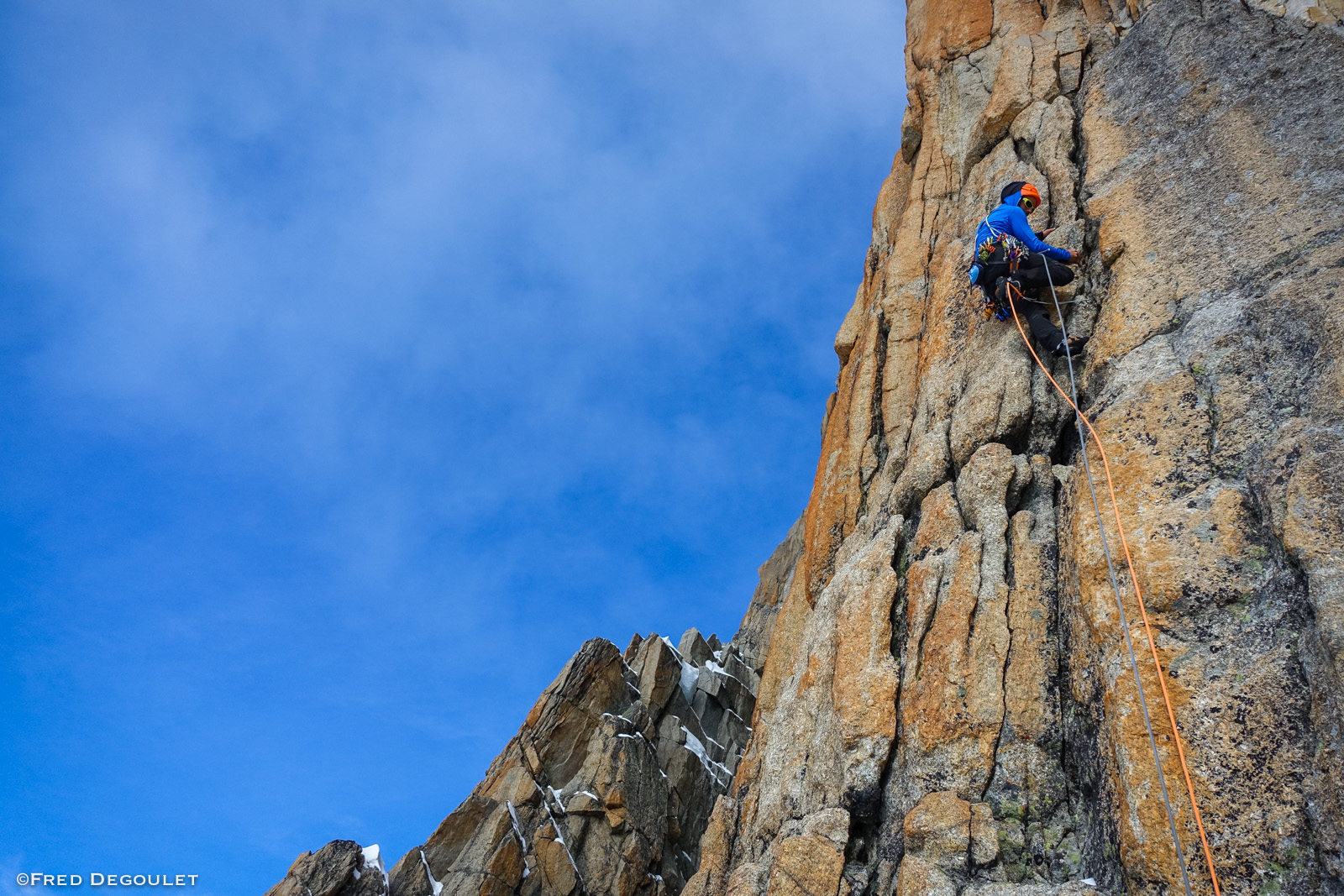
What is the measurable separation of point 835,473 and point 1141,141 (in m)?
8.26

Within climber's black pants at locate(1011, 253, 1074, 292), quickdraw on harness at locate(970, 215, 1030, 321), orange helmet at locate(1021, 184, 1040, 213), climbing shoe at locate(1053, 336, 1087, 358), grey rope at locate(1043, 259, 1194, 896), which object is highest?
orange helmet at locate(1021, 184, 1040, 213)

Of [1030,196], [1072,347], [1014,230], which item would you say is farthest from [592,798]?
[1030,196]

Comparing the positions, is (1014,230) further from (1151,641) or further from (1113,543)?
(1151,641)

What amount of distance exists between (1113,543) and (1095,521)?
1.64 feet

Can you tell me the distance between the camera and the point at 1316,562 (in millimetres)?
7770

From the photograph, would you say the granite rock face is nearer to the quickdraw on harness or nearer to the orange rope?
the quickdraw on harness

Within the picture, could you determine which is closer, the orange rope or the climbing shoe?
the orange rope

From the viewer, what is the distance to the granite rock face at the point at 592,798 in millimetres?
23484

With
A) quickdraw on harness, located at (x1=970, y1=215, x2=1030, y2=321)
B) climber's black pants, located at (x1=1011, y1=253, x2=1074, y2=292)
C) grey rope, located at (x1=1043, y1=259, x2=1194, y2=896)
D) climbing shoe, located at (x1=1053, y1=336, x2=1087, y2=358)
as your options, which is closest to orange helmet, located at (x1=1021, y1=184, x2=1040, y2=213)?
quickdraw on harness, located at (x1=970, y1=215, x2=1030, y2=321)

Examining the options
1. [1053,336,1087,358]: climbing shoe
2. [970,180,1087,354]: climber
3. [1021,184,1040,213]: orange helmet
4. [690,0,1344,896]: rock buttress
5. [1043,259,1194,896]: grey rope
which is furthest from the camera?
[1021,184,1040,213]: orange helmet

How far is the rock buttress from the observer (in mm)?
7930

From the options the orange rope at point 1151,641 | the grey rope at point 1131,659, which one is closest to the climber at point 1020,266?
the orange rope at point 1151,641

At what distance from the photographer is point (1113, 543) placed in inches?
385

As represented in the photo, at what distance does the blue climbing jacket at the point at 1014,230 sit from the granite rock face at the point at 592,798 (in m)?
17.9
